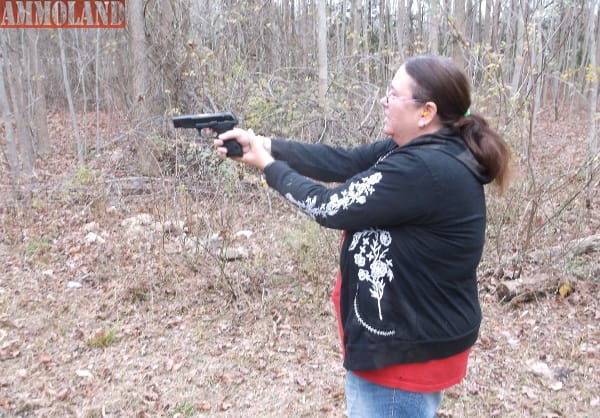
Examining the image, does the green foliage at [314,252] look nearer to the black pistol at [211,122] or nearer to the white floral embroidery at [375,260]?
the black pistol at [211,122]

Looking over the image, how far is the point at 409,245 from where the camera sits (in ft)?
5.24

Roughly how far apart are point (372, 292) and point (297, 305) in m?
3.30

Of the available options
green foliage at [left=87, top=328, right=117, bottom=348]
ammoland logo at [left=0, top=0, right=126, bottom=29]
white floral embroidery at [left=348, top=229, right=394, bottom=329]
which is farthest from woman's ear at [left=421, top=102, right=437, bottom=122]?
ammoland logo at [left=0, top=0, right=126, bottom=29]

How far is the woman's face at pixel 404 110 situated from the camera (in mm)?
1646

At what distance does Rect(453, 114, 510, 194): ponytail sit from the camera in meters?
1.61

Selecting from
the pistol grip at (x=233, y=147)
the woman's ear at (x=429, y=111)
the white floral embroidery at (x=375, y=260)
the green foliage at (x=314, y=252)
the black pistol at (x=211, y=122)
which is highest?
the woman's ear at (x=429, y=111)

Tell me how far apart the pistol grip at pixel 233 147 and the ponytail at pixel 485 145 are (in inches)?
33.8

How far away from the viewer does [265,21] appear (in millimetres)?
10156

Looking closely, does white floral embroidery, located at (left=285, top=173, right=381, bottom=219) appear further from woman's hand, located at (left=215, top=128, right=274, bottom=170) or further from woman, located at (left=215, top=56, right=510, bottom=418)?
woman's hand, located at (left=215, top=128, right=274, bottom=170)

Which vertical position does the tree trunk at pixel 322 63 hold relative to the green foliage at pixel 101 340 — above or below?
above

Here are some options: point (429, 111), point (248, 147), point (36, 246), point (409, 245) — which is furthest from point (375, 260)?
point (36, 246)

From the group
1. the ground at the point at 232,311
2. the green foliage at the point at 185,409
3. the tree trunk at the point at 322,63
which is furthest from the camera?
the tree trunk at the point at 322,63

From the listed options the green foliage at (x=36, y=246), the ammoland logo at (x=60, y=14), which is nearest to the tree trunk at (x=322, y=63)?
the ammoland logo at (x=60, y=14)

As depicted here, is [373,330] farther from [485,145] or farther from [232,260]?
[232,260]
